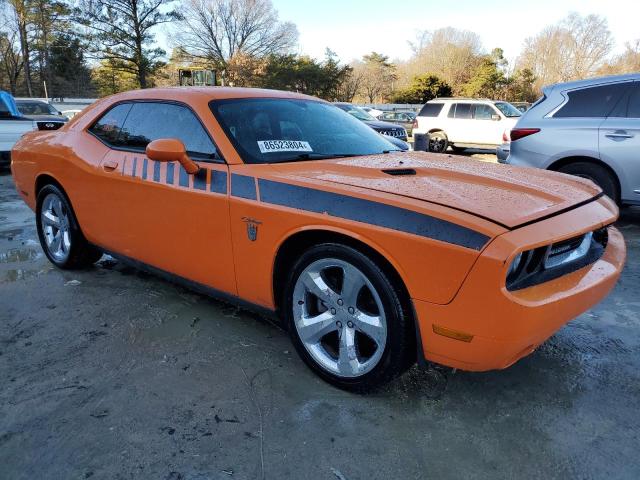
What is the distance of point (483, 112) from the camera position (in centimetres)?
1391

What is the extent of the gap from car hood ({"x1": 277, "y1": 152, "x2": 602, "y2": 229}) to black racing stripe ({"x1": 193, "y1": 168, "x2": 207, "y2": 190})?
44cm

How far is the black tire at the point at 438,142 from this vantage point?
14398 millimetres

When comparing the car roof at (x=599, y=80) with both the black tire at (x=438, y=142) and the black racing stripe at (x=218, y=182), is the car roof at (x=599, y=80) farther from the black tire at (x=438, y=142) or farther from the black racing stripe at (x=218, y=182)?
the black tire at (x=438, y=142)

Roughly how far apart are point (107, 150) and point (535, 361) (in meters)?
3.04

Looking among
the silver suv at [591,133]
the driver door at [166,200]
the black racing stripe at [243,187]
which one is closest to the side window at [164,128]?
the driver door at [166,200]

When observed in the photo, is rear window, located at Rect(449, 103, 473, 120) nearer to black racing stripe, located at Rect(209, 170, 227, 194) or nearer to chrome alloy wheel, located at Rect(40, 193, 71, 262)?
chrome alloy wheel, located at Rect(40, 193, 71, 262)

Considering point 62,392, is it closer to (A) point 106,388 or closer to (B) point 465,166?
(A) point 106,388


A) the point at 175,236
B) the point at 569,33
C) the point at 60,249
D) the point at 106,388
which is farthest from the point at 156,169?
the point at 569,33

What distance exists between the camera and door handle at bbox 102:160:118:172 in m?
3.25

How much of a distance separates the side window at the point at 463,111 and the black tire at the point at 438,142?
0.71 meters

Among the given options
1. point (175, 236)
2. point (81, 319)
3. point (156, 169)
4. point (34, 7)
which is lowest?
point (81, 319)

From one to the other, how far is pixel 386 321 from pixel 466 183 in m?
0.79

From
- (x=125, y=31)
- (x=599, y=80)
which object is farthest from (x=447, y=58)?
(x=599, y=80)

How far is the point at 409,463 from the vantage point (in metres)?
1.87
